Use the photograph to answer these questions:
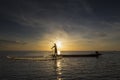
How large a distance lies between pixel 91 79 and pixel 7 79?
64.3 feet

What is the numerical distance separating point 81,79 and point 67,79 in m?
A: 3.28

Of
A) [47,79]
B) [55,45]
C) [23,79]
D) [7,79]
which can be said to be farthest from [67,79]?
[55,45]

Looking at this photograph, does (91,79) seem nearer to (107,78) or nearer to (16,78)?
(107,78)

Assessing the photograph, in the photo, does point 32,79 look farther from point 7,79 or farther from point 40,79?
point 7,79

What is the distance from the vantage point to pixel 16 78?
40469mm

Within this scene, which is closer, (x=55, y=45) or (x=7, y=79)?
(x=7, y=79)

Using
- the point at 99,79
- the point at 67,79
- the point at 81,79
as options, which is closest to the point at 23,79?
the point at 67,79

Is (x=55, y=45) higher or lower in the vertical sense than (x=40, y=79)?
higher

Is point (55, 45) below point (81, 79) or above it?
above

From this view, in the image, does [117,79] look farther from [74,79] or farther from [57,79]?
[57,79]

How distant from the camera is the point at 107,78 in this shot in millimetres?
39906

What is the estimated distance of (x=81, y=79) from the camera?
3888 centimetres

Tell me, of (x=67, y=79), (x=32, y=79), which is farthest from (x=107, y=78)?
(x=32, y=79)

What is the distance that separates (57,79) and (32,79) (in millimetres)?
5894
